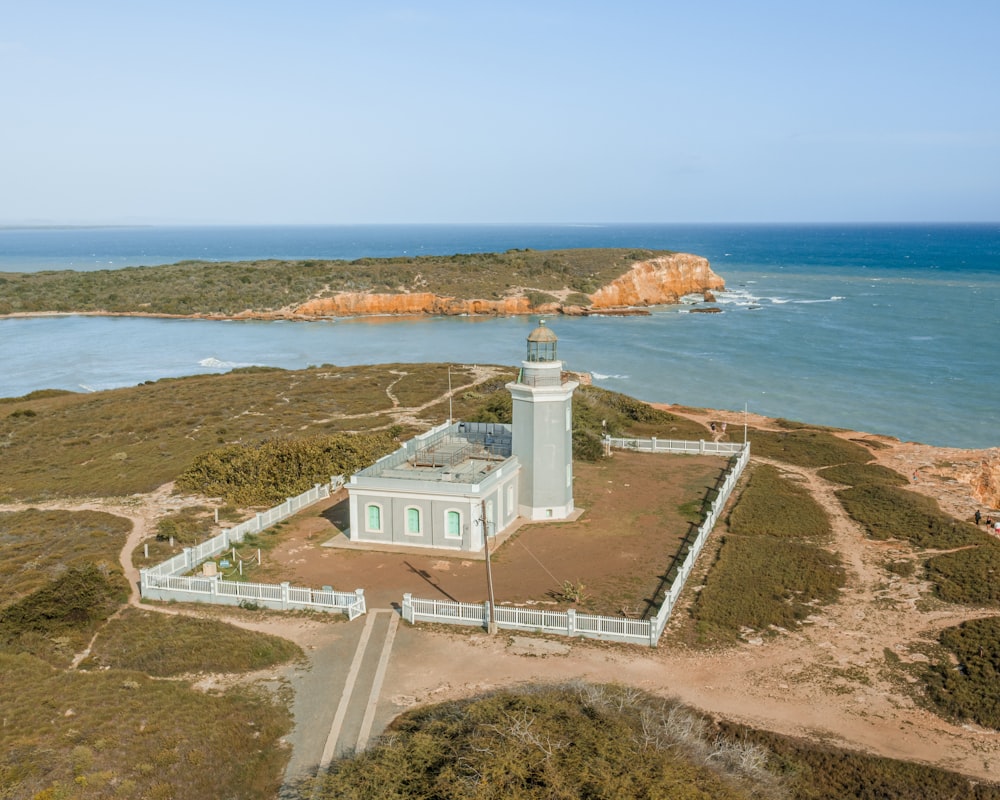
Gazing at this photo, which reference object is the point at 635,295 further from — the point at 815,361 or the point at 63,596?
the point at 63,596

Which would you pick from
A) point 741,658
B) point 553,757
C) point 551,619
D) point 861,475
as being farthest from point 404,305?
point 553,757

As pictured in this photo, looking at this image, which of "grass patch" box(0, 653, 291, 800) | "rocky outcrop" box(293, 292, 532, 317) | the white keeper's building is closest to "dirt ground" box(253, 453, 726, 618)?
the white keeper's building

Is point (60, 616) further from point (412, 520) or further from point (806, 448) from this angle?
point (806, 448)

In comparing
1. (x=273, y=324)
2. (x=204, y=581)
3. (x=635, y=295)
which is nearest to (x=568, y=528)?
(x=204, y=581)

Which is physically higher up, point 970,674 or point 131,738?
point 131,738

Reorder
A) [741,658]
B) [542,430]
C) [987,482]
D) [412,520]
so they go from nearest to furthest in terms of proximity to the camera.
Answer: [741,658]
[412,520]
[542,430]
[987,482]

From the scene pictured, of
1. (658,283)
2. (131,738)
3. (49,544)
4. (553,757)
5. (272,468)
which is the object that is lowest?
(49,544)

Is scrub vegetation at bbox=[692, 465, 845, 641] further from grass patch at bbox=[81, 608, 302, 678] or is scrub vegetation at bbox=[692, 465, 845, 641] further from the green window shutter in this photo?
grass patch at bbox=[81, 608, 302, 678]
